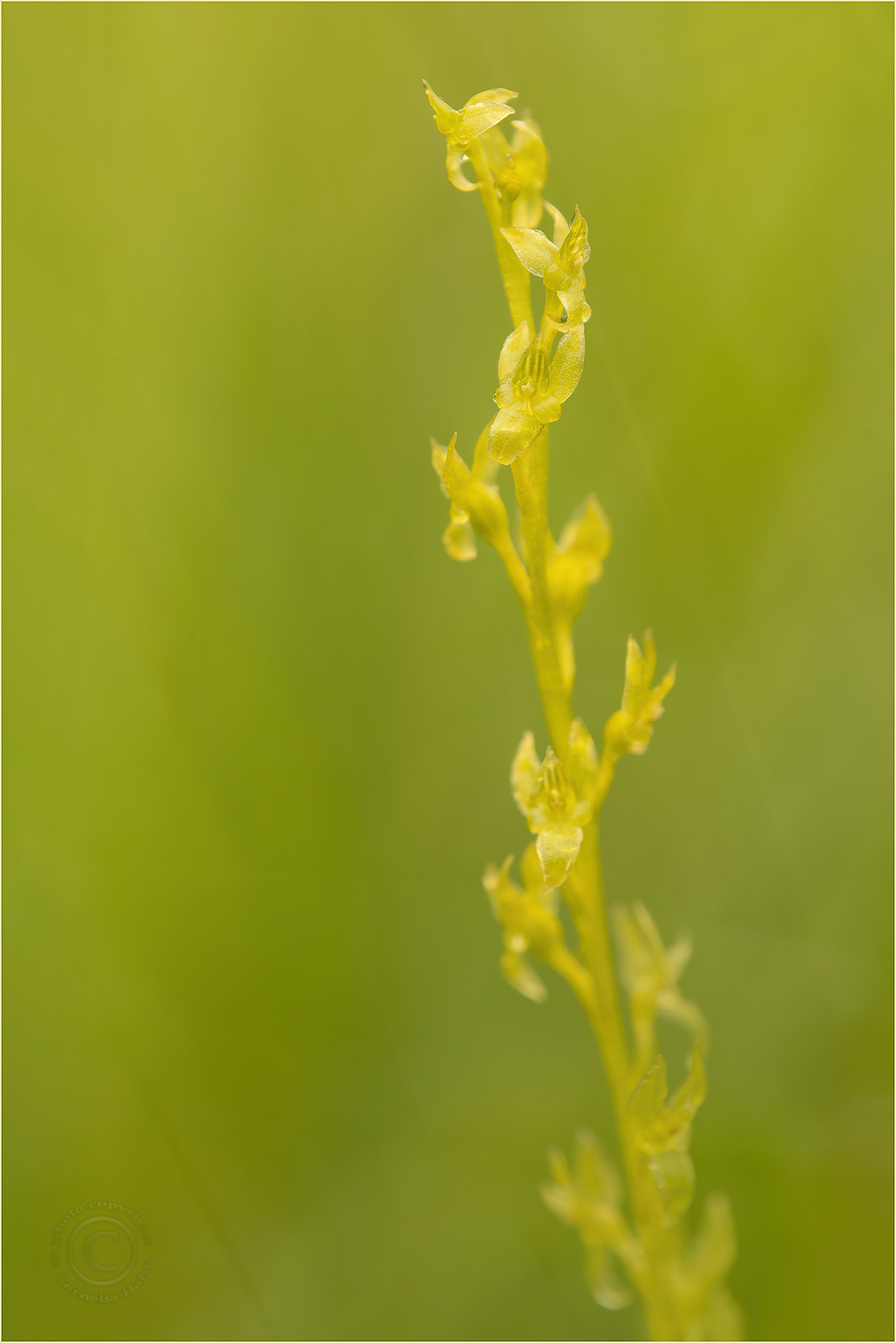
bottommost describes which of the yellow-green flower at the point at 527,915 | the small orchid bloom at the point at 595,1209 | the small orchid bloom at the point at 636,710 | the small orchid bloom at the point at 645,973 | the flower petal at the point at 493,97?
the small orchid bloom at the point at 595,1209

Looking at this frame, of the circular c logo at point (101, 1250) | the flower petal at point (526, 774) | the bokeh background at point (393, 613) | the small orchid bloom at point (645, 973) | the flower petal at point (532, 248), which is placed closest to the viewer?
the flower petal at point (532, 248)

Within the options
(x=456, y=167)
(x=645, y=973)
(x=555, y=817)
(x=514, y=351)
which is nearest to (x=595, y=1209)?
(x=645, y=973)

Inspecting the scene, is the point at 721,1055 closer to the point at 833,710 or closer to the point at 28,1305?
the point at 833,710

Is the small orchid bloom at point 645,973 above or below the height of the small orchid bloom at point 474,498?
below

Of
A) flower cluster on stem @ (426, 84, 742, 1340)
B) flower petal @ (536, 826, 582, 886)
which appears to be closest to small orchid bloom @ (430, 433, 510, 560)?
flower cluster on stem @ (426, 84, 742, 1340)

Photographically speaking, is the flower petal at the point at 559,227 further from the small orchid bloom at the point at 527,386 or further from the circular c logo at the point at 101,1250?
the circular c logo at the point at 101,1250

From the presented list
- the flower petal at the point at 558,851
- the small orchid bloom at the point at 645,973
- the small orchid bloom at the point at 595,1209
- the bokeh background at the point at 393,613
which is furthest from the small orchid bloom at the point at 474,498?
the bokeh background at the point at 393,613
